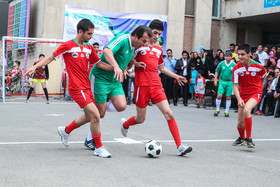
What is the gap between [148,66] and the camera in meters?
7.22

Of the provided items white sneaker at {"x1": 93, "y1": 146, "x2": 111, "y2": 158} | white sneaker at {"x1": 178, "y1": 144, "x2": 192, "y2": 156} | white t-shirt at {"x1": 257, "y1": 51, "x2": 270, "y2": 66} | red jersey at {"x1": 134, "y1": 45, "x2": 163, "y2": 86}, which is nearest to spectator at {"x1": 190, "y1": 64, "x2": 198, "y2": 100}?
white t-shirt at {"x1": 257, "y1": 51, "x2": 270, "y2": 66}

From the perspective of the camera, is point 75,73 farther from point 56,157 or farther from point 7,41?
point 7,41

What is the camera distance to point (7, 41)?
19812 mm

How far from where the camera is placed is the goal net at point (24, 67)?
808 inches

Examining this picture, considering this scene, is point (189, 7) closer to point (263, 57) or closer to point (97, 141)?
point (263, 57)

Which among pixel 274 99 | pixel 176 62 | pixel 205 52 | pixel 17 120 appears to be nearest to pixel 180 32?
pixel 205 52

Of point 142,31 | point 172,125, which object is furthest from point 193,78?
point 142,31

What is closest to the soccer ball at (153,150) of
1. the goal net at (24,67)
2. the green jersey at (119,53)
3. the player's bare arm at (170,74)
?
the green jersey at (119,53)

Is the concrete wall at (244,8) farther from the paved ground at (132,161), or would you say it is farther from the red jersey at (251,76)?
the red jersey at (251,76)

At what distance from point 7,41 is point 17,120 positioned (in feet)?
31.2

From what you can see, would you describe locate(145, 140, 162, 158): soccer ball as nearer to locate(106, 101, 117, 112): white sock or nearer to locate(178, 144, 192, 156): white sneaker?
locate(178, 144, 192, 156): white sneaker

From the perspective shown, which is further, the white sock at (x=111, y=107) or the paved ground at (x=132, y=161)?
the white sock at (x=111, y=107)

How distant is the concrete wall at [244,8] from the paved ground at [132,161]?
14.9m

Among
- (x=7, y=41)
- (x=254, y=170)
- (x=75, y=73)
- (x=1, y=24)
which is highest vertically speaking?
(x=1, y=24)
